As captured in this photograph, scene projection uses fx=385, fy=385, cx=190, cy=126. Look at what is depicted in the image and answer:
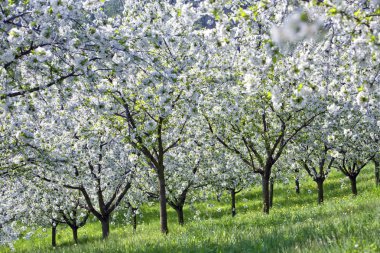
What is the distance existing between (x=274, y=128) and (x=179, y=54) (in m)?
5.04

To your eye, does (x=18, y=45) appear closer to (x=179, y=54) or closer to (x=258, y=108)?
(x=179, y=54)

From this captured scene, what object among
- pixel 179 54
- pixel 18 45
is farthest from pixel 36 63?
pixel 179 54

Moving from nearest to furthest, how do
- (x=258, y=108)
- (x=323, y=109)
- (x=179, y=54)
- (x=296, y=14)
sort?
(x=296, y=14) → (x=179, y=54) → (x=323, y=109) → (x=258, y=108)

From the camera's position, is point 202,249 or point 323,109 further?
point 323,109

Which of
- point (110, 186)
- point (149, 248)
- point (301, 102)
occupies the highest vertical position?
point (301, 102)

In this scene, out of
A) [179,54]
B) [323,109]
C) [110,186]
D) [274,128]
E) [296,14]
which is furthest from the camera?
[110,186]

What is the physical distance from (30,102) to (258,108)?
8182mm

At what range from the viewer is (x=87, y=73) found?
635 centimetres

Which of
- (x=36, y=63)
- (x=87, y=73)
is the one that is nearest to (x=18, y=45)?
(x=36, y=63)

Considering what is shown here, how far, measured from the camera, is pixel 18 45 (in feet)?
20.4

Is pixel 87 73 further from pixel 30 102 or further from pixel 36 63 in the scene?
pixel 30 102

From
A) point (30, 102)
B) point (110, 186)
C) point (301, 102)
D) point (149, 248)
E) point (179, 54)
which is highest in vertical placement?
point (179, 54)

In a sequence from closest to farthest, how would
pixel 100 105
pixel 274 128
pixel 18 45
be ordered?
pixel 18 45, pixel 100 105, pixel 274 128

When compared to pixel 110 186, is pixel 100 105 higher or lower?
higher
